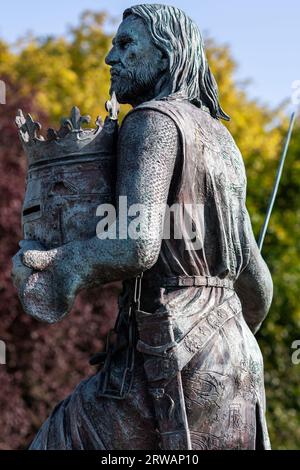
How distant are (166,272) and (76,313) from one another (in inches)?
495

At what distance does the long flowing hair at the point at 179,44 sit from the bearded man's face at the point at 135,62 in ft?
0.13

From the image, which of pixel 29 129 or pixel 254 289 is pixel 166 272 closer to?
→ pixel 254 289

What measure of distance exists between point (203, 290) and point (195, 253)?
17 cm

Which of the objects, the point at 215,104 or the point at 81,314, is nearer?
the point at 215,104

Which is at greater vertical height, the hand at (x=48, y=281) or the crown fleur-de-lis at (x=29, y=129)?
the crown fleur-de-lis at (x=29, y=129)

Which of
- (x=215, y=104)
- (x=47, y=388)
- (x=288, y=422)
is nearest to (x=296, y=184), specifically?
(x=288, y=422)

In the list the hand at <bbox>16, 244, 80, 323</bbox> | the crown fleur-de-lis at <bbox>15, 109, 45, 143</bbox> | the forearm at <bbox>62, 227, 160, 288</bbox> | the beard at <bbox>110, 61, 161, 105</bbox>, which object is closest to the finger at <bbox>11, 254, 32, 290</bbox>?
the hand at <bbox>16, 244, 80, 323</bbox>

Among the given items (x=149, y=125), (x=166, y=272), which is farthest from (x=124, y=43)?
(x=166, y=272)

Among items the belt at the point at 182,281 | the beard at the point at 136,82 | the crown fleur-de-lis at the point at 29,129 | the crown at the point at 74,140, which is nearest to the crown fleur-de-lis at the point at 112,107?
the crown at the point at 74,140

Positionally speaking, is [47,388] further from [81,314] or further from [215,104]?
[215,104]

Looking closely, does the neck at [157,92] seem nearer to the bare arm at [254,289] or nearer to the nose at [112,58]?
the nose at [112,58]

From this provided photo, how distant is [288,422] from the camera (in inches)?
775

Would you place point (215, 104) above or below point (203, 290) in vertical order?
above

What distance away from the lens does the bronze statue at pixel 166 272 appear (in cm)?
536
